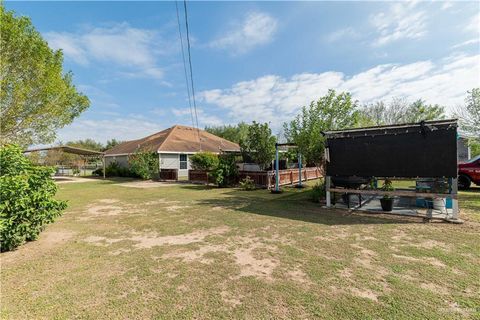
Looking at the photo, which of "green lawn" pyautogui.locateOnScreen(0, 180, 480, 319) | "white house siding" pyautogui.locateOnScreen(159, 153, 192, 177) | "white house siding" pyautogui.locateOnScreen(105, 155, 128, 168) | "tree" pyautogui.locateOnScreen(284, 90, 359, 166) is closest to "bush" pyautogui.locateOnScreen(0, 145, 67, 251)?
"green lawn" pyautogui.locateOnScreen(0, 180, 480, 319)

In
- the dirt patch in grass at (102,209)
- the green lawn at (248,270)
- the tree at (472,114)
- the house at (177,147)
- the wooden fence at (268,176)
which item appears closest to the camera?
the green lawn at (248,270)

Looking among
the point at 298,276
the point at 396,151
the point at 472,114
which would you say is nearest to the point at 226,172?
the point at 396,151

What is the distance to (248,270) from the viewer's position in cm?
352

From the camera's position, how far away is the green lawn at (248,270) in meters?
2.59

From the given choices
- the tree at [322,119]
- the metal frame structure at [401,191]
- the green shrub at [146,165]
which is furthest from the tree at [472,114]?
the green shrub at [146,165]

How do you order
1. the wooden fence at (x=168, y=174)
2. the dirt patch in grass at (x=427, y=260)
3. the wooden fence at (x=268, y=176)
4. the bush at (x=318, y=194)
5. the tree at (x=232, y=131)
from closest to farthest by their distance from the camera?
the dirt patch in grass at (x=427, y=260) < the bush at (x=318, y=194) < the wooden fence at (x=268, y=176) < the wooden fence at (x=168, y=174) < the tree at (x=232, y=131)

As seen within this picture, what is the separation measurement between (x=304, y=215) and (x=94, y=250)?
527cm

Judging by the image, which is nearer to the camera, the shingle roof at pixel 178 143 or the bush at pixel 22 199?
the bush at pixel 22 199

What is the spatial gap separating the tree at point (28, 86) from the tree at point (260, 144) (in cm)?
1069

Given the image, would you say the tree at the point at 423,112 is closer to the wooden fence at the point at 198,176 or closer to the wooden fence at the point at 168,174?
the wooden fence at the point at 198,176

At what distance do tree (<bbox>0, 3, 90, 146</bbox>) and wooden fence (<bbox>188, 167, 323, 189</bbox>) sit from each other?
28.7 ft

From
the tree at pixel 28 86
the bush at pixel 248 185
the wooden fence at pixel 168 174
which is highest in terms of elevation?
the tree at pixel 28 86

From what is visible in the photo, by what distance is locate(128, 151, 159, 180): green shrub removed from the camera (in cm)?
1956

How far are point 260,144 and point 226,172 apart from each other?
8.81 ft
